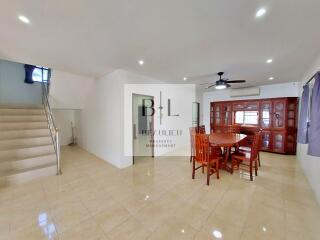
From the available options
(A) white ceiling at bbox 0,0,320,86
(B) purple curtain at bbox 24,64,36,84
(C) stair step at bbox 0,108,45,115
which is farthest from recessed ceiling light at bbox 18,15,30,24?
(B) purple curtain at bbox 24,64,36,84

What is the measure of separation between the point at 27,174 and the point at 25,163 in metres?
0.31

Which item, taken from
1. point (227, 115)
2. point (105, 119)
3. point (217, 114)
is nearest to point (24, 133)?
point (105, 119)

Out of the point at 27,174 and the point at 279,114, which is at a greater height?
the point at 279,114

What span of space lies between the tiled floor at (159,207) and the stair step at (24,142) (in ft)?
3.37

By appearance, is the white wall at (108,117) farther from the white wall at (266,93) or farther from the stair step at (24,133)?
the white wall at (266,93)

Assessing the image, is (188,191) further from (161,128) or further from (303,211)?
(161,128)

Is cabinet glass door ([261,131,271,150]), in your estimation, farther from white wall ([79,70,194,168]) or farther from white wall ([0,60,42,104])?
white wall ([0,60,42,104])

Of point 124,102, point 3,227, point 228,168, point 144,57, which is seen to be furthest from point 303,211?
point 3,227

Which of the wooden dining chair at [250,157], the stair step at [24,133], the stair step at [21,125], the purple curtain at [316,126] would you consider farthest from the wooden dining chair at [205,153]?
the stair step at [21,125]

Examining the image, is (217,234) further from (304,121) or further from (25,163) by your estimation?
(25,163)

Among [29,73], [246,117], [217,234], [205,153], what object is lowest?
[217,234]

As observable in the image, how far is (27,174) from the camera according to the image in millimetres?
2936

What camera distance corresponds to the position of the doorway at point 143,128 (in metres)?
4.32

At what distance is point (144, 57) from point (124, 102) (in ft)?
4.00
